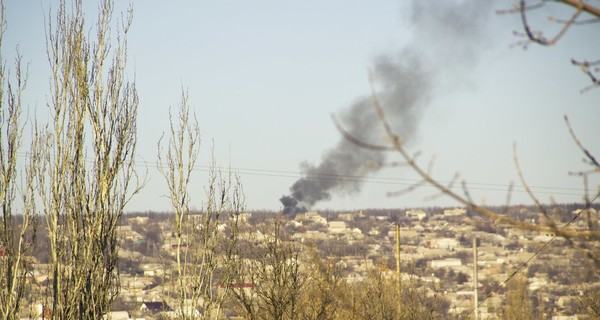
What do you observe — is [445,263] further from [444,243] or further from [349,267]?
[444,243]

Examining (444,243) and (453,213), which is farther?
(453,213)

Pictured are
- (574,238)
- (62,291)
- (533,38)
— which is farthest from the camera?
(62,291)

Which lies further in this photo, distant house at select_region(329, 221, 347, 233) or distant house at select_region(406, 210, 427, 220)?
distant house at select_region(406, 210, 427, 220)

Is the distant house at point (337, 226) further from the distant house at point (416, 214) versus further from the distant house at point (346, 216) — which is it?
the distant house at point (416, 214)

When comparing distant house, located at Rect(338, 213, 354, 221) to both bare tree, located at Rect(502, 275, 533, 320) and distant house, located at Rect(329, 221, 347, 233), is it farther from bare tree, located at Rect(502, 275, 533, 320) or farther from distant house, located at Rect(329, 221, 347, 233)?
bare tree, located at Rect(502, 275, 533, 320)

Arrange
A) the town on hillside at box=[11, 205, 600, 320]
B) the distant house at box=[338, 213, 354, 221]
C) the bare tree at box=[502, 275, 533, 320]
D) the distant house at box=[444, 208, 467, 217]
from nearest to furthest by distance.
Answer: the town on hillside at box=[11, 205, 600, 320] → the bare tree at box=[502, 275, 533, 320] → the distant house at box=[338, 213, 354, 221] → the distant house at box=[444, 208, 467, 217]

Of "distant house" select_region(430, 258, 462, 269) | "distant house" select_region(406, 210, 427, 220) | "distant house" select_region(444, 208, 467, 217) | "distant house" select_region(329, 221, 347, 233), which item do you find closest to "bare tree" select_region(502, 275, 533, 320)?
"distant house" select_region(430, 258, 462, 269)

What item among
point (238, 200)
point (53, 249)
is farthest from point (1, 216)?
point (238, 200)

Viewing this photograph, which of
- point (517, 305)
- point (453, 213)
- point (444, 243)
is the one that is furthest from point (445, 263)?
point (453, 213)

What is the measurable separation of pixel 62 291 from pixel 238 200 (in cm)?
733

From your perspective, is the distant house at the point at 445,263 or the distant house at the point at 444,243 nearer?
the distant house at the point at 445,263

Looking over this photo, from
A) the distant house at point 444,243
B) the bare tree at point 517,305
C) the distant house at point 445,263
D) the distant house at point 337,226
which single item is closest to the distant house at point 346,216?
the distant house at point 337,226

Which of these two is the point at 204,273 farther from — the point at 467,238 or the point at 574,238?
the point at 467,238

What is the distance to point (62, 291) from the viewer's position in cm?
1225
